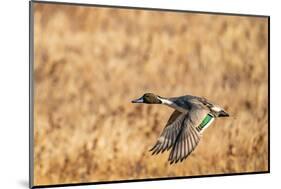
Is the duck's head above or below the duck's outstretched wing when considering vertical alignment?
above

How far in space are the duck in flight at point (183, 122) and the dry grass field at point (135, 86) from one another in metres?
0.05

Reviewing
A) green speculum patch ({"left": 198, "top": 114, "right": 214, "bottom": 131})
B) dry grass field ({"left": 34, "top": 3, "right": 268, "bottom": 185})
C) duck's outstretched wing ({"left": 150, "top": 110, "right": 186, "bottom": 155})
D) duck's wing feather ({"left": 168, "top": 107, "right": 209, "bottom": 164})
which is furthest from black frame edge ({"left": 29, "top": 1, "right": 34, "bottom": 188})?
green speculum patch ({"left": 198, "top": 114, "right": 214, "bottom": 131})

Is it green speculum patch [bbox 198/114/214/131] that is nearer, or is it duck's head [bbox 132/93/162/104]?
duck's head [bbox 132/93/162/104]

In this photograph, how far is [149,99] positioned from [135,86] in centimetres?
15

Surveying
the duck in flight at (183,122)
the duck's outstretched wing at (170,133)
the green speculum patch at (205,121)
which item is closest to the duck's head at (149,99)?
the duck in flight at (183,122)

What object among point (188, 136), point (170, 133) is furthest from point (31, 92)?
point (188, 136)

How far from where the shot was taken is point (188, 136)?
4.48 m

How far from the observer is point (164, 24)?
436cm

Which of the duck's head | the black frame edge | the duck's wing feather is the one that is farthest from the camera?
the duck's wing feather

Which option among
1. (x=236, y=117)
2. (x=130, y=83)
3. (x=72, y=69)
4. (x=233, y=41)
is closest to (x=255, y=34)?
(x=233, y=41)

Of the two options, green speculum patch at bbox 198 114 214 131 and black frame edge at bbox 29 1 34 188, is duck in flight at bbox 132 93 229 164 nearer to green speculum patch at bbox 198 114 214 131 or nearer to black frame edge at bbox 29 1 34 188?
green speculum patch at bbox 198 114 214 131

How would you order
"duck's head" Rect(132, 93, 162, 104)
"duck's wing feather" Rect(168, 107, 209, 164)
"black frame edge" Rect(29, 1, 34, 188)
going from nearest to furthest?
"black frame edge" Rect(29, 1, 34, 188) → "duck's head" Rect(132, 93, 162, 104) → "duck's wing feather" Rect(168, 107, 209, 164)

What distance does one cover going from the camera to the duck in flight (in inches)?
172

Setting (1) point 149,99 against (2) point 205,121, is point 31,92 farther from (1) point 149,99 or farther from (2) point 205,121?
(2) point 205,121
